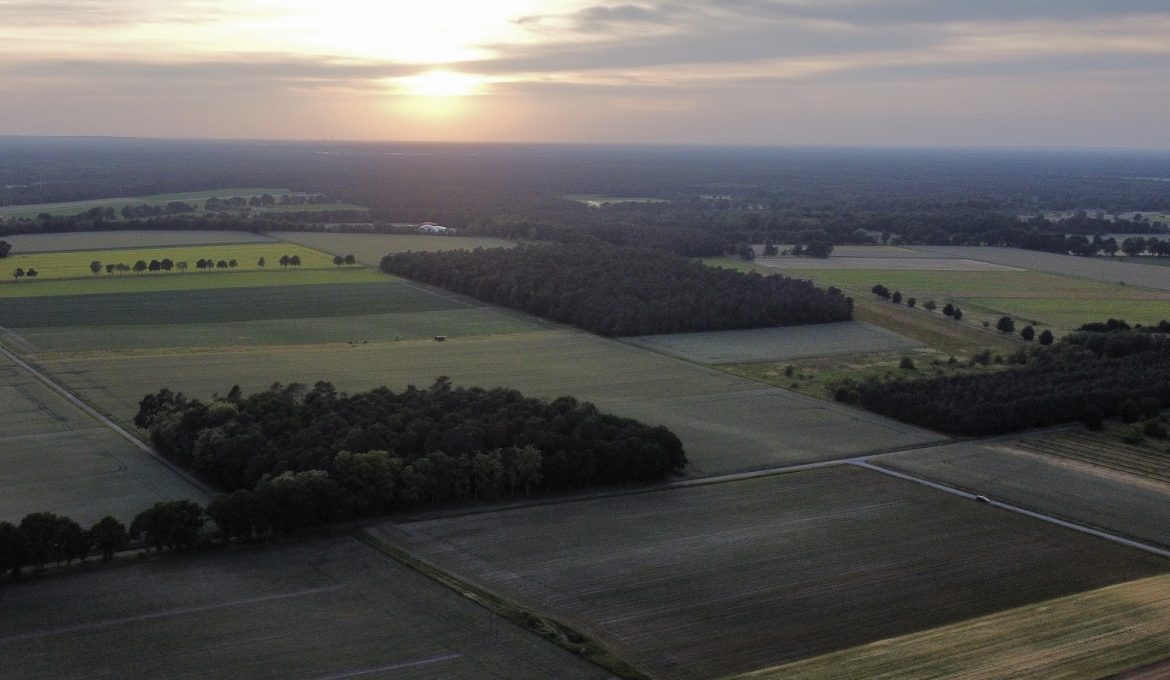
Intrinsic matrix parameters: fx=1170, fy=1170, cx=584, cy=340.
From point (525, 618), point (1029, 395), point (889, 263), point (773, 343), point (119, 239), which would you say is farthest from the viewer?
point (119, 239)

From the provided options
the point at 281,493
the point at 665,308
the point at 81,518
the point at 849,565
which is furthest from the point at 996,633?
the point at 665,308

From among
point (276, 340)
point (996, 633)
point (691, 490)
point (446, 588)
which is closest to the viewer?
point (996, 633)

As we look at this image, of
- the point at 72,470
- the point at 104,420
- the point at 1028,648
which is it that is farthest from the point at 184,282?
the point at 1028,648

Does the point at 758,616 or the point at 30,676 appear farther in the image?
the point at 758,616

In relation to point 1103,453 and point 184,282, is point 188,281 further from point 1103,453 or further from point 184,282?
point 1103,453

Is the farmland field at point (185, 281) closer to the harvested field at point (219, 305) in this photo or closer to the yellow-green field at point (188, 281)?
the yellow-green field at point (188, 281)

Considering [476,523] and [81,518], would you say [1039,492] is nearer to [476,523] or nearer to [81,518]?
[476,523]
